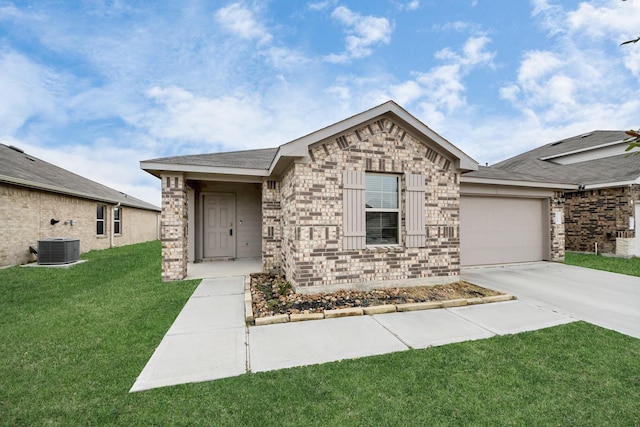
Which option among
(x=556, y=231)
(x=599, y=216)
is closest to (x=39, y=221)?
(x=556, y=231)

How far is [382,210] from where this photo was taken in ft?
18.7

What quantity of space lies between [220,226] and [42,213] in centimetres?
682

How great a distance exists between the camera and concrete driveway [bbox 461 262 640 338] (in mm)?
4199

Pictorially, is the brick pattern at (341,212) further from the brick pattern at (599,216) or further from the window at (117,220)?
the window at (117,220)

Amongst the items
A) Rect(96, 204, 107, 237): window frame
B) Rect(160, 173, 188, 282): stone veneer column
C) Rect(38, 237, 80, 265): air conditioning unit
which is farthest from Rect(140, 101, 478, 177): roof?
Rect(96, 204, 107, 237): window frame

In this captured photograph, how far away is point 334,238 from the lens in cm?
530

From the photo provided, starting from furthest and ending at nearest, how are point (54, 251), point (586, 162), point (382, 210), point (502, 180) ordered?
point (586, 162)
point (54, 251)
point (502, 180)
point (382, 210)

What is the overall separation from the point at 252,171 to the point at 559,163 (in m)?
18.0

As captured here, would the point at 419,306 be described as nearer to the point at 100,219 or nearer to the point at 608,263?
the point at 608,263

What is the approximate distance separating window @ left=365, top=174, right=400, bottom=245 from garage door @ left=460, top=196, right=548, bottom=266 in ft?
10.8

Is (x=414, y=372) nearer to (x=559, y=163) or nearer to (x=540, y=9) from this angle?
(x=540, y=9)

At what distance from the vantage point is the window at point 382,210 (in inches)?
222

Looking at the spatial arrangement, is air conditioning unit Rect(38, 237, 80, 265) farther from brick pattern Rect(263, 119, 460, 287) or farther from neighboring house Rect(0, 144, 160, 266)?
brick pattern Rect(263, 119, 460, 287)

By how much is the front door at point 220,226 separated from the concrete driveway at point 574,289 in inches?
292
